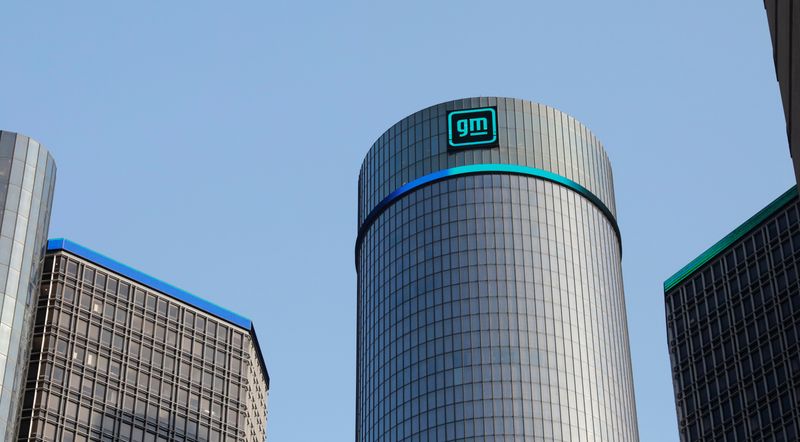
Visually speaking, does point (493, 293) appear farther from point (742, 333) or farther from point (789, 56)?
point (789, 56)

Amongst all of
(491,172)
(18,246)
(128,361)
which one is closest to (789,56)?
(18,246)

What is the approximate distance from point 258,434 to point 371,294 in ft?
129

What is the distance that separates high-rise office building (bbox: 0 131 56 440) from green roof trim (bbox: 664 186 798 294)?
7592 centimetres

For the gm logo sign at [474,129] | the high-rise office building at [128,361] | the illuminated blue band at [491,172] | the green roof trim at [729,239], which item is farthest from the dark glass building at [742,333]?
the high-rise office building at [128,361]

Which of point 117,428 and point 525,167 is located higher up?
point 525,167

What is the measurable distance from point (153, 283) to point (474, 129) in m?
67.3

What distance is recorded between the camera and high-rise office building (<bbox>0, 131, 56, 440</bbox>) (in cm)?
11631

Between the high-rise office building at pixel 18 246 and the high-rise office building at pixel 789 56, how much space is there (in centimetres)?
10054

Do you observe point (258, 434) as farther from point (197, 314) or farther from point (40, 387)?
point (40, 387)

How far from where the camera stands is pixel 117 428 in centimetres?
13375

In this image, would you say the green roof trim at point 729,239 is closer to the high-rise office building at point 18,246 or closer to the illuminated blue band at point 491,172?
the illuminated blue band at point 491,172

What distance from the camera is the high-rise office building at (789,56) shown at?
21.4 metres

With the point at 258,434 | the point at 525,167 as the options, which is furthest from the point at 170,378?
the point at 525,167

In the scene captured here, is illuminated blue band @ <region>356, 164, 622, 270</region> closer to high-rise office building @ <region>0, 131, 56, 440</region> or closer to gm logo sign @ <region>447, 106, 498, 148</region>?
gm logo sign @ <region>447, 106, 498, 148</region>
